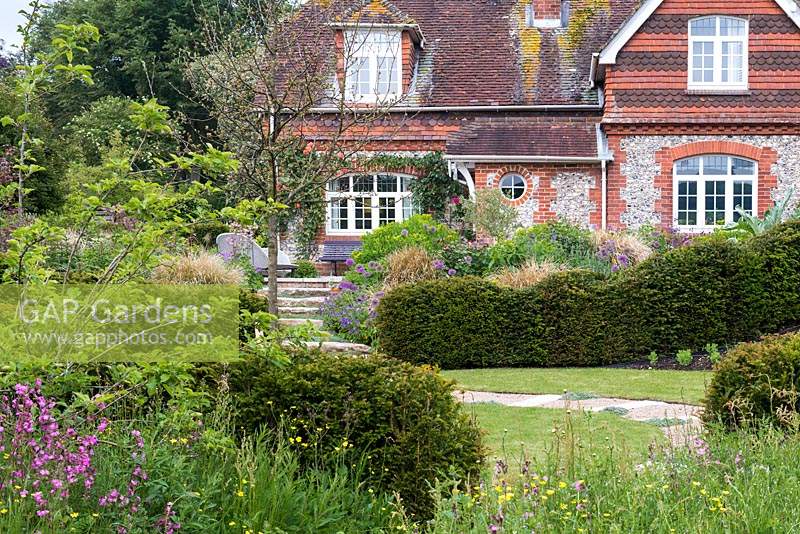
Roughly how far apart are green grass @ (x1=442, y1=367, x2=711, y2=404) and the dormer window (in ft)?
32.3

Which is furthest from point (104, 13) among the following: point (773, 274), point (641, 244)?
point (773, 274)

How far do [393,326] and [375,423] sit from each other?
6.55 m

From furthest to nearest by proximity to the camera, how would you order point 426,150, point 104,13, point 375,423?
point 104,13
point 426,150
point 375,423

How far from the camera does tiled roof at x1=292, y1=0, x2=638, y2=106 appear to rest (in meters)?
20.7

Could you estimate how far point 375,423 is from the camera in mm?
5477

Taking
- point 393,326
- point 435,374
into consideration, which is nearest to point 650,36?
point 393,326

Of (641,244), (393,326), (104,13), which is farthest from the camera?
(104,13)

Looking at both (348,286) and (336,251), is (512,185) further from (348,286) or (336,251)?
(348,286)

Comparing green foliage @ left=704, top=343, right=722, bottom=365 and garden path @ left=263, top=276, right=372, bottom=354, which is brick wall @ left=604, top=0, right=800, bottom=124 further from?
green foliage @ left=704, top=343, right=722, bottom=365

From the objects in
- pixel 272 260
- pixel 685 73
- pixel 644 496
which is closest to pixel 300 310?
pixel 272 260

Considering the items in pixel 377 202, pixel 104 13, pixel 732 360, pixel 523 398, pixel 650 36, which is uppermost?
pixel 104 13

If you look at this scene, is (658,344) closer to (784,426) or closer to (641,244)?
(641,244)

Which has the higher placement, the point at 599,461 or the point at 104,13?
the point at 104,13

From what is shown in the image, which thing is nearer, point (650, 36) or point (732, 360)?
point (732, 360)
